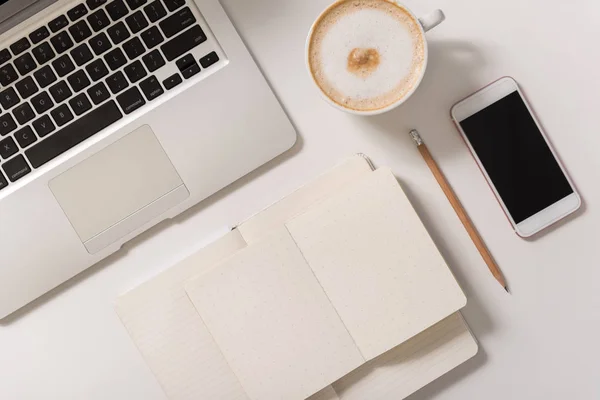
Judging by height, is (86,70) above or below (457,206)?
above

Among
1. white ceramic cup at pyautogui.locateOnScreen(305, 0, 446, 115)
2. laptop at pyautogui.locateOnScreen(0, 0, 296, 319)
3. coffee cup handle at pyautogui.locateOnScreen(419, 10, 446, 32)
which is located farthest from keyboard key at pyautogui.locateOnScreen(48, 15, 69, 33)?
coffee cup handle at pyautogui.locateOnScreen(419, 10, 446, 32)

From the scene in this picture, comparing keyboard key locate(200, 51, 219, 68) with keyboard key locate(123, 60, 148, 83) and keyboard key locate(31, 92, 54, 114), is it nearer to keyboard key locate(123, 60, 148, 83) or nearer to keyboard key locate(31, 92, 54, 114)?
keyboard key locate(123, 60, 148, 83)

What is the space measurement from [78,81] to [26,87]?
55 mm

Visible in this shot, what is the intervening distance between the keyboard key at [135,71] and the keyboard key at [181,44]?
3 centimetres

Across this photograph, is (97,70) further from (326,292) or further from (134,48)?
(326,292)

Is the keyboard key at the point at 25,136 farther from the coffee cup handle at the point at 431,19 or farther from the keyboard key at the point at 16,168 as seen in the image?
the coffee cup handle at the point at 431,19

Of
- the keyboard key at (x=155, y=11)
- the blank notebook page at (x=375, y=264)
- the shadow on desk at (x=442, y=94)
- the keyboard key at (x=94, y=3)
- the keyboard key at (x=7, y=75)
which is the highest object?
the keyboard key at (x=94, y=3)

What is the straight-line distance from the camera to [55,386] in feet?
2.09

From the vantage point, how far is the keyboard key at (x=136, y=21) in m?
0.57

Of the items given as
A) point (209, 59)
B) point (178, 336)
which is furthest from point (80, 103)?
point (178, 336)

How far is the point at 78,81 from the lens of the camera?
0.57 m

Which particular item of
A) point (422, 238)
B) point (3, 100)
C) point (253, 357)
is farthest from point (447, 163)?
point (3, 100)

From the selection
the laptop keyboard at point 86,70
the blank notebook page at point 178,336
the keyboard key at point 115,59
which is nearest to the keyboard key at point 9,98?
the laptop keyboard at point 86,70

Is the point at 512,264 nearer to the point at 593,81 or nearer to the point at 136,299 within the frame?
the point at 593,81
